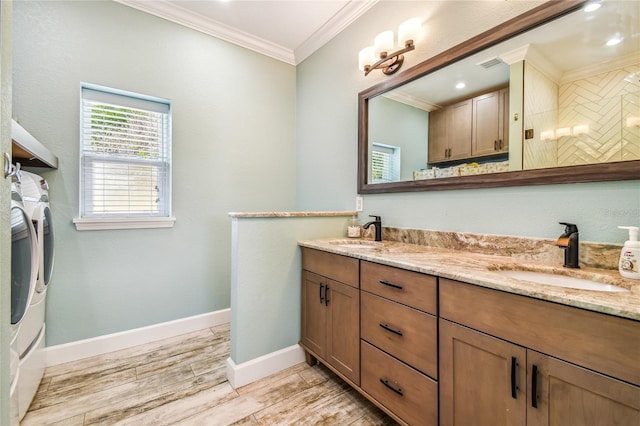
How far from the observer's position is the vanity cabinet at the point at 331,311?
5.02ft

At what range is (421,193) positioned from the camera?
183cm

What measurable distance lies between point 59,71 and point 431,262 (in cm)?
273

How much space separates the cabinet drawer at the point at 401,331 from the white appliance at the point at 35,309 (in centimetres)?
169

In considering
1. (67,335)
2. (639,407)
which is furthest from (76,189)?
(639,407)

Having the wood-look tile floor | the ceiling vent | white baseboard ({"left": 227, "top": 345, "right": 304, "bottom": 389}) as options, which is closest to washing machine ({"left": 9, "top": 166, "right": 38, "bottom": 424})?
the wood-look tile floor

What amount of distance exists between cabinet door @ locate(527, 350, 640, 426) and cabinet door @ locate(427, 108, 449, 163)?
3.86 ft

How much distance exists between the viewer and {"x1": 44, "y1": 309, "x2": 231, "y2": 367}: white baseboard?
1.94 m

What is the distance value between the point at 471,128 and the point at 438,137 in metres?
0.20

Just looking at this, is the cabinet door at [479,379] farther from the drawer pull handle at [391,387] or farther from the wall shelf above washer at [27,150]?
the wall shelf above washer at [27,150]

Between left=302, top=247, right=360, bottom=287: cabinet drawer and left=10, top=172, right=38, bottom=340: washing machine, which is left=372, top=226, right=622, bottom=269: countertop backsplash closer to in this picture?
left=302, top=247, right=360, bottom=287: cabinet drawer

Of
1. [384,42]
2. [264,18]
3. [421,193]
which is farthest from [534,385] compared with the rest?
[264,18]

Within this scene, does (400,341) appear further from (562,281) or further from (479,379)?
(562,281)

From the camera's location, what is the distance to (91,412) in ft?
4.88

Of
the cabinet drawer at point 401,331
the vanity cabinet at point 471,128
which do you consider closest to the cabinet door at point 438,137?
the vanity cabinet at point 471,128
